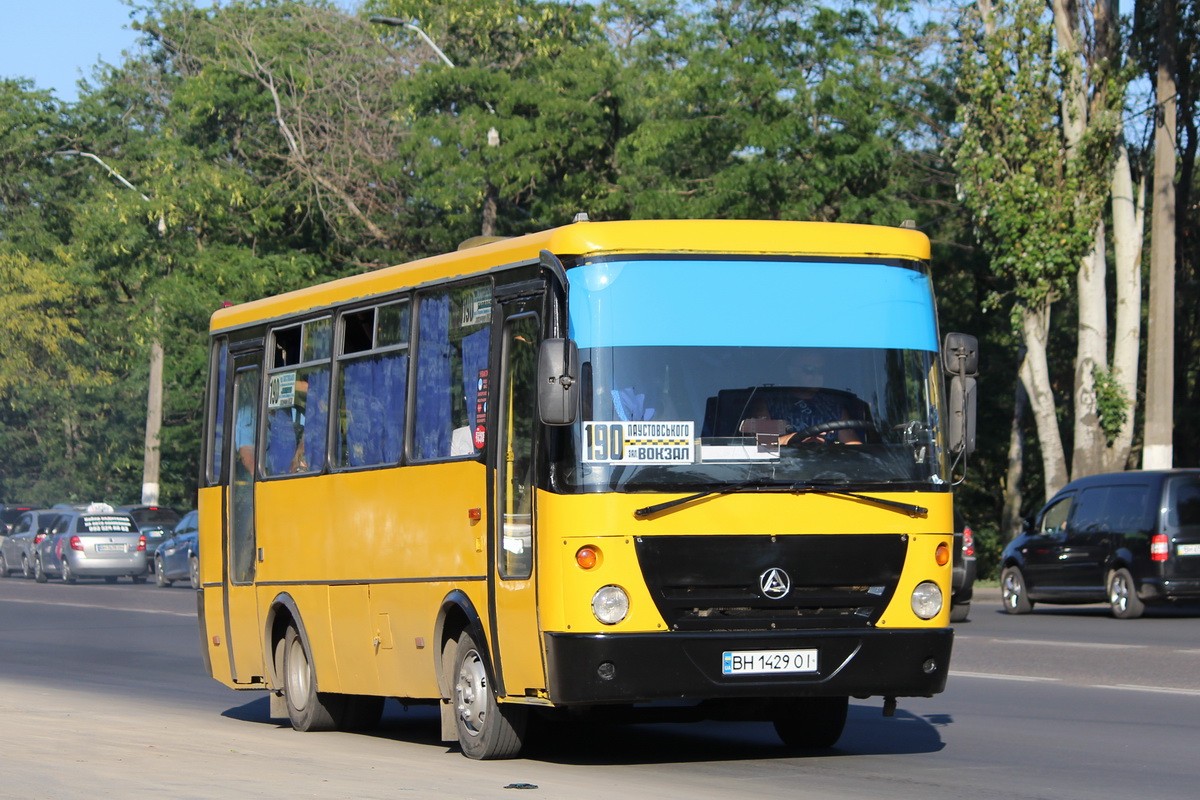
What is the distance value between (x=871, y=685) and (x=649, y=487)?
156 cm

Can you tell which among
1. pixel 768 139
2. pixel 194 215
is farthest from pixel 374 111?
pixel 768 139

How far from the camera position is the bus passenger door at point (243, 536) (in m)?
14.1

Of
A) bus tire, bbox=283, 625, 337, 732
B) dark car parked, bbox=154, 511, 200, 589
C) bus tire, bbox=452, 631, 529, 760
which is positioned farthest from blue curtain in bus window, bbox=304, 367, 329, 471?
dark car parked, bbox=154, 511, 200, 589

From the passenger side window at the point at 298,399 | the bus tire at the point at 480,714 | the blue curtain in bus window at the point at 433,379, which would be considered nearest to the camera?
the bus tire at the point at 480,714

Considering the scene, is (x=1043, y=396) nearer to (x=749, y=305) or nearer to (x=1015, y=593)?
(x=1015, y=593)

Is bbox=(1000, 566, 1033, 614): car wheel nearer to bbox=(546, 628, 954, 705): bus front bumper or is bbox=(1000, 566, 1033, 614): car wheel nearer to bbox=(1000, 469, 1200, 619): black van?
bbox=(1000, 469, 1200, 619): black van

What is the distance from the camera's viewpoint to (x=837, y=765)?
10.7m

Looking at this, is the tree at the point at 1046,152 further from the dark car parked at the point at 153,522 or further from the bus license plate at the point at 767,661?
the bus license plate at the point at 767,661

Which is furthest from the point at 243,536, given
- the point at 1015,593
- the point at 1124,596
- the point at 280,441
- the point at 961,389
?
the point at 1015,593

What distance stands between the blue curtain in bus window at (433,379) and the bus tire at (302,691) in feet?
7.93

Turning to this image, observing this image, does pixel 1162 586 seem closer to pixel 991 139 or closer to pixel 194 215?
pixel 991 139

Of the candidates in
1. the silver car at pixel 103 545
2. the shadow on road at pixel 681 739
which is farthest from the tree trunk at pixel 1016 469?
the shadow on road at pixel 681 739

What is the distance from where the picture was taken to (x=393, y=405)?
39.0 feet

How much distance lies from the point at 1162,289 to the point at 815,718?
2056 centimetres
